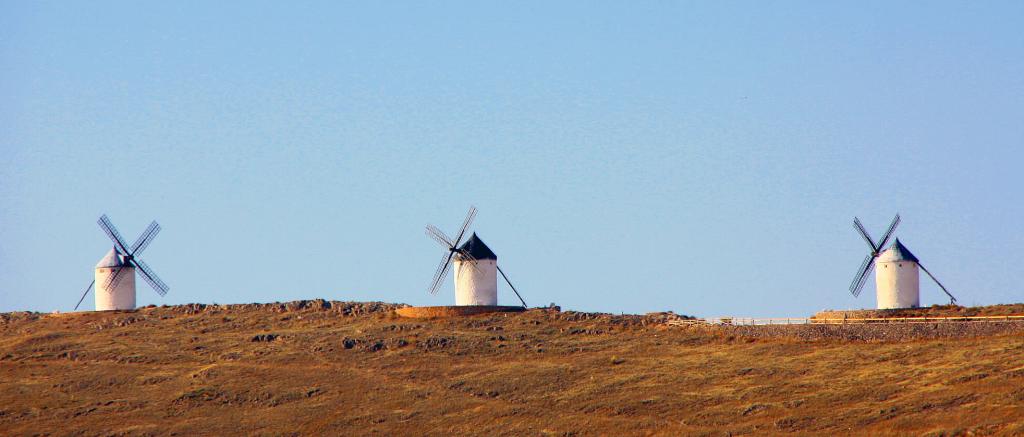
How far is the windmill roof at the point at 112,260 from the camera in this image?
74688 mm

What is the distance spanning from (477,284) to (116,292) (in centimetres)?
2048

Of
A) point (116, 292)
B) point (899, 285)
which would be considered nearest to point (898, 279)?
point (899, 285)

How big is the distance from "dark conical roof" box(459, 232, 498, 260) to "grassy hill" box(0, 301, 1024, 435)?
12.0ft

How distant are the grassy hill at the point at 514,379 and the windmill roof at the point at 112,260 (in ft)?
26.5

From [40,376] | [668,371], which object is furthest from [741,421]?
[40,376]

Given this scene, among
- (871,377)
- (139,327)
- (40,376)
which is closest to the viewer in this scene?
(871,377)

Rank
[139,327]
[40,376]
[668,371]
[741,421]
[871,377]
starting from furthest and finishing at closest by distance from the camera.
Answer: [139,327]
[40,376]
[668,371]
[871,377]
[741,421]

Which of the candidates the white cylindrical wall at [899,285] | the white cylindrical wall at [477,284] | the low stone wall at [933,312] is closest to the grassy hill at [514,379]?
the white cylindrical wall at [477,284]

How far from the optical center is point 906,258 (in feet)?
215

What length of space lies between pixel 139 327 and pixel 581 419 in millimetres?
29998

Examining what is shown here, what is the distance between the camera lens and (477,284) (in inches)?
2704

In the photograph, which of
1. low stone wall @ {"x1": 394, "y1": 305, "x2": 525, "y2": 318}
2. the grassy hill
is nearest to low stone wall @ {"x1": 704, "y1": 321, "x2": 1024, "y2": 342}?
the grassy hill

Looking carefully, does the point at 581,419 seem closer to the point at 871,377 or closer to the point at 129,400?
the point at 871,377

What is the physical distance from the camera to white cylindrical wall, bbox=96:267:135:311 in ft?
244
